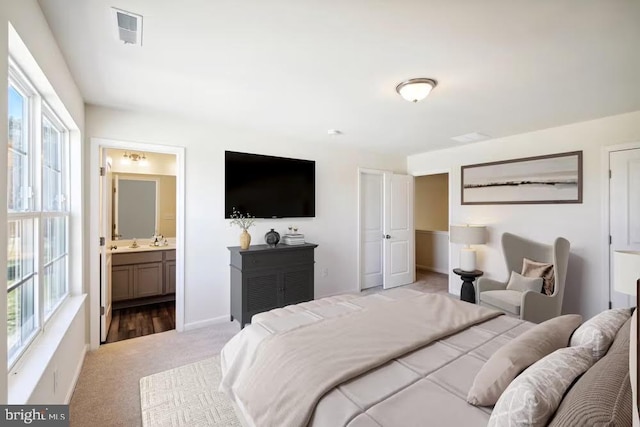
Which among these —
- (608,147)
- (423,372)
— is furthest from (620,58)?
(423,372)

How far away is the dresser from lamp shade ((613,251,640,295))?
2.74 m

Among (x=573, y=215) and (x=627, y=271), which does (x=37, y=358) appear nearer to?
(x=627, y=271)

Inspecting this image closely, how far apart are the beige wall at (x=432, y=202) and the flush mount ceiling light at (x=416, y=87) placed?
473 centimetres

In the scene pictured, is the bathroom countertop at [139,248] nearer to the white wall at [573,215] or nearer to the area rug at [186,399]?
the area rug at [186,399]

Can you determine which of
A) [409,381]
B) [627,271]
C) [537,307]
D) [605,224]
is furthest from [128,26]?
[605,224]

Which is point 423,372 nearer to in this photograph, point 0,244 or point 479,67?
point 0,244

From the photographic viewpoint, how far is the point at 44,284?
192 cm

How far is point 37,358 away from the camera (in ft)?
5.15

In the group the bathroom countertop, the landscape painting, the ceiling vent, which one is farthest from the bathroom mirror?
the landscape painting

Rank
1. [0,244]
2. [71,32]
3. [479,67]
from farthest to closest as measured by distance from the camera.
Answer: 1. [479,67]
2. [71,32]
3. [0,244]

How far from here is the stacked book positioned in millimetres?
3752

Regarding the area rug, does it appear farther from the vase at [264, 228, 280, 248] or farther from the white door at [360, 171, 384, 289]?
the white door at [360, 171, 384, 289]

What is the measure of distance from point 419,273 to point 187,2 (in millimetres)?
6016

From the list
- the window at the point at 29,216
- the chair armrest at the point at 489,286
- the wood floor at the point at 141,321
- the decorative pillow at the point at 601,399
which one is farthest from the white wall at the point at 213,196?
the decorative pillow at the point at 601,399
